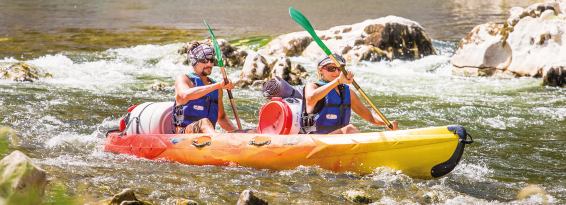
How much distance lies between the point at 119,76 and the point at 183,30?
31.4 ft

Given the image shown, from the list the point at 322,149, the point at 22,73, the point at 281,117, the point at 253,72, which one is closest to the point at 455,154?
the point at 322,149

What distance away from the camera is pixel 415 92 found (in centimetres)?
959

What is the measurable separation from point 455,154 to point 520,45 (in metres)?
8.17

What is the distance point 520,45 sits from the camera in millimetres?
11008

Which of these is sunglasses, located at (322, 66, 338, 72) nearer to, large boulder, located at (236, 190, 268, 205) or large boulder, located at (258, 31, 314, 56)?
large boulder, located at (236, 190, 268, 205)

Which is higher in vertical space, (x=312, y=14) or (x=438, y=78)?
(x=312, y=14)

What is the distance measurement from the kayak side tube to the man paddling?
2136mm

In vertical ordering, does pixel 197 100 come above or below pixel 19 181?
below

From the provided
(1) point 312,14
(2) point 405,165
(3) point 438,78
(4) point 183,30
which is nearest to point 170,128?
(2) point 405,165

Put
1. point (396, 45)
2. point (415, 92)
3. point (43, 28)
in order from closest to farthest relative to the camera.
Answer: point (415, 92)
point (396, 45)
point (43, 28)

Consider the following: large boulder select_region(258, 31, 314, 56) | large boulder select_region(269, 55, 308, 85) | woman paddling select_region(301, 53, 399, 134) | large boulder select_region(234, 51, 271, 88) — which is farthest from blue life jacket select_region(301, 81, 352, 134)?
large boulder select_region(258, 31, 314, 56)

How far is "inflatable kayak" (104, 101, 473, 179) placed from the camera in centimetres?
409

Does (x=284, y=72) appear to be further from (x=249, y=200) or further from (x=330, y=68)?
(x=249, y=200)

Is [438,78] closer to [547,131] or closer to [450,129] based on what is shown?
[547,131]
